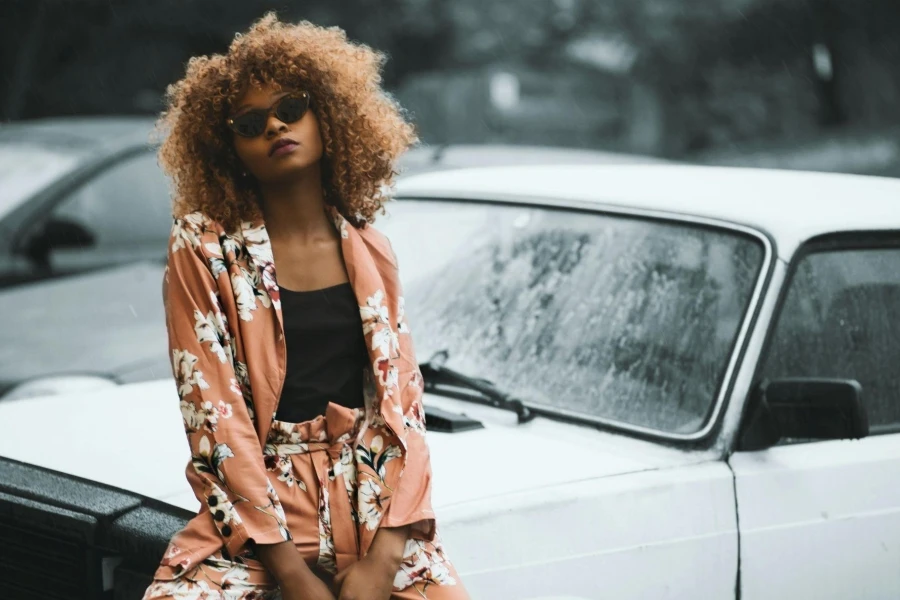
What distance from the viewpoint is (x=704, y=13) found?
1725 cm

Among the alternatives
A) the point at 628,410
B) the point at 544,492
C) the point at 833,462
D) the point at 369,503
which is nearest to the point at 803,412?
the point at 833,462

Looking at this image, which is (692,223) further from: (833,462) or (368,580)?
(368,580)

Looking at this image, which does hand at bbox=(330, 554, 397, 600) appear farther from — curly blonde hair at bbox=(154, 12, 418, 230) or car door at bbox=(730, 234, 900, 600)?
car door at bbox=(730, 234, 900, 600)

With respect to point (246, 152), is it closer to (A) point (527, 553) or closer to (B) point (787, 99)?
(A) point (527, 553)

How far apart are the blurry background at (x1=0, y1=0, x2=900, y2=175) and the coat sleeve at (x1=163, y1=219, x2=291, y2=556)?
11751mm

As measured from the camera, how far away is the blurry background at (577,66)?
14297mm

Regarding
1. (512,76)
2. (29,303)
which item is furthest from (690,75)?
(29,303)

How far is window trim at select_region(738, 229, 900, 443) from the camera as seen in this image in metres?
3.13

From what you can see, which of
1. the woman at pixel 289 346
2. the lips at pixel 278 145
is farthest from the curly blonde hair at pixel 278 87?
the lips at pixel 278 145

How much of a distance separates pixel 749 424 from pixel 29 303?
3.73 metres

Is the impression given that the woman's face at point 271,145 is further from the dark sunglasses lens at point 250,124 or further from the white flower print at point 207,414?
the white flower print at point 207,414

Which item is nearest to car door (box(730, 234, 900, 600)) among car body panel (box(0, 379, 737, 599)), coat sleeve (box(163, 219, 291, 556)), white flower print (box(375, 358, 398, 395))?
car body panel (box(0, 379, 737, 599))

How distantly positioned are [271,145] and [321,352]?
1.24 feet

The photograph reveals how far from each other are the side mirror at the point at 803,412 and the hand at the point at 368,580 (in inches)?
45.2
